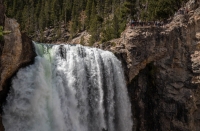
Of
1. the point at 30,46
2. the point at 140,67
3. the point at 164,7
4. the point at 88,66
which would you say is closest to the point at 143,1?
the point at 164,7

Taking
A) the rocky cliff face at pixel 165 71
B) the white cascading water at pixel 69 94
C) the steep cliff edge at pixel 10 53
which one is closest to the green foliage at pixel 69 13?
the rocky cliff face at pixel 165 71

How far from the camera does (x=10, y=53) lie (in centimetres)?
2270

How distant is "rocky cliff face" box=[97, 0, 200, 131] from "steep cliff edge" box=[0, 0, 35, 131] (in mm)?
11739

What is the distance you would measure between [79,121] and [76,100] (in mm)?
2062

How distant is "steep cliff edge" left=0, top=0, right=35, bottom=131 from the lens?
872 inches

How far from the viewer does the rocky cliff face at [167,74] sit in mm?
33062

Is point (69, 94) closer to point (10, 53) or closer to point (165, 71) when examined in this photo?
point (10, 53)

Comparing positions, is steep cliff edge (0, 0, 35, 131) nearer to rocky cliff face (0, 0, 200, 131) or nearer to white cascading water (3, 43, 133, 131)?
white cascading water (3, 43, 133, 131)

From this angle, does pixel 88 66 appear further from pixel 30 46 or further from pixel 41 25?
pixel 41 25

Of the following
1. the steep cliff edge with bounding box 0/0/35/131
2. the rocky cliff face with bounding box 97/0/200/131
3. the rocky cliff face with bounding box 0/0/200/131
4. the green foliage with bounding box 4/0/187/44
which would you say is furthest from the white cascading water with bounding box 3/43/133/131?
the green foliage with bounding box 4/0/187/44

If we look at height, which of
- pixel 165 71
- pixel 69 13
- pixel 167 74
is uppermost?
pixel 69 13

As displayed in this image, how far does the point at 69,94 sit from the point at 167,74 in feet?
44.7

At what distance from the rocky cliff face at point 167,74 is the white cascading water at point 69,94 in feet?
8.21

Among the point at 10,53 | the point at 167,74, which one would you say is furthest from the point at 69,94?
the point at 167,74
